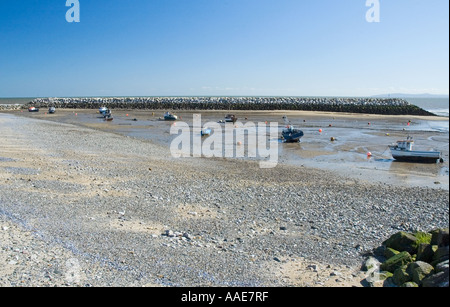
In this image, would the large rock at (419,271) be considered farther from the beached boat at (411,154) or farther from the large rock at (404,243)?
the beached boat at (411,154)

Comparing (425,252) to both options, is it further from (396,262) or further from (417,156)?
(417,156)

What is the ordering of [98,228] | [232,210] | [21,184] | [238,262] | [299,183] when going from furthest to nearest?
[299,183], [21,184], [232,210], [98,228], [238,262]

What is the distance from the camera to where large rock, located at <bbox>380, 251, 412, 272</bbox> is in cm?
817

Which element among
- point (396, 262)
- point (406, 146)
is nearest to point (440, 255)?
point (396, 262)

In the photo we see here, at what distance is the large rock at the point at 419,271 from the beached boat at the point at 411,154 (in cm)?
1745

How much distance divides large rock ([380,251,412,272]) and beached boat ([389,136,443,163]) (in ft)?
54.8

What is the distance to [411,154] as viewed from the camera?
23000 millimetres

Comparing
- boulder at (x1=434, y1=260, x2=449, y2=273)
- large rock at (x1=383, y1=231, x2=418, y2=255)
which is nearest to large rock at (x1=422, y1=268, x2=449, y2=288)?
boulder at (x1=434, y1=260, x2=449, y2=273)

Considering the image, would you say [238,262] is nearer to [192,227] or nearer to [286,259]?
[286,259]

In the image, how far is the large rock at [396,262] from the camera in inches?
322

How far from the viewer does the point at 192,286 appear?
24.6ft

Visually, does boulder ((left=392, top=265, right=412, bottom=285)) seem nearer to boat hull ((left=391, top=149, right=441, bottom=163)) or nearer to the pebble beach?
the pebble beach

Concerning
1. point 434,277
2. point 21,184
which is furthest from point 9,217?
point 434,277
